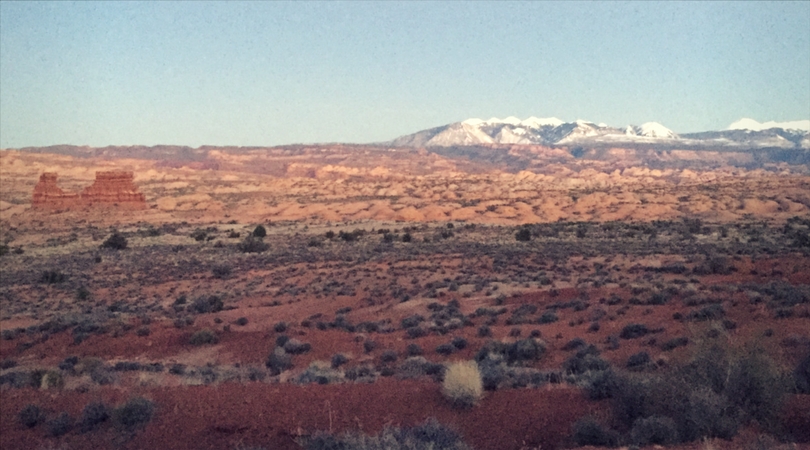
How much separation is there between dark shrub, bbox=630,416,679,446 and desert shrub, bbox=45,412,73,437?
8.29 metres

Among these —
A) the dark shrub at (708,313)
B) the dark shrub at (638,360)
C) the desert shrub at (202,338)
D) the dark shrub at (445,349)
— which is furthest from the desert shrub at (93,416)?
the dark shrub at (708,313)

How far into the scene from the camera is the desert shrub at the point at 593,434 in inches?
321

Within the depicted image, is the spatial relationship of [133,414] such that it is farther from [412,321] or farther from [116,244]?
[116,244]

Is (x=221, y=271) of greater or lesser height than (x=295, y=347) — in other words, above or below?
below

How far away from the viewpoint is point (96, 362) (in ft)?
53.8

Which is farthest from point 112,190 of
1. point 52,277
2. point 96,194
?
point 52,277

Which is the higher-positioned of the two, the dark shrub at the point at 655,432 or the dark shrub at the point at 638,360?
the dark shrub at the point at 655,432

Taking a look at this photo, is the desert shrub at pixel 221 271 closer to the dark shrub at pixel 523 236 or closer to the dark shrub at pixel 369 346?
the dark shrub at pixel 523 236

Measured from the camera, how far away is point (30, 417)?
11289mm

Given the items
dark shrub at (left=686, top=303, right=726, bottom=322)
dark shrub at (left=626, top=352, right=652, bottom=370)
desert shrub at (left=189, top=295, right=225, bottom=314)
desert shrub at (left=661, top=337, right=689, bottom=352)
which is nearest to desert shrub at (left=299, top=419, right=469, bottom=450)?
dark shrub at (left=626, top=352, right=652, bottom=370)

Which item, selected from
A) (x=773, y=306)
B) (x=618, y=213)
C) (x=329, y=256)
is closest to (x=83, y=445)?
(x=773, y=306)

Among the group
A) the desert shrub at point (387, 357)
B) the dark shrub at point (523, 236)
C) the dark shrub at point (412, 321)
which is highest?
the desert shrub at point (387, 357)

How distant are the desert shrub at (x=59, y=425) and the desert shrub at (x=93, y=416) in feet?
0.79

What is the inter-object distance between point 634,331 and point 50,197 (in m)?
72.3
